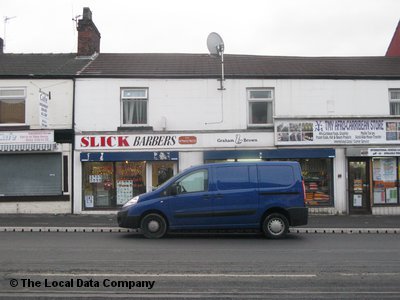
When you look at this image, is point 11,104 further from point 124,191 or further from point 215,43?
point 215,43

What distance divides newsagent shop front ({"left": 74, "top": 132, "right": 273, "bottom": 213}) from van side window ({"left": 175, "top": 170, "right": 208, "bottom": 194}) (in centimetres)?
602

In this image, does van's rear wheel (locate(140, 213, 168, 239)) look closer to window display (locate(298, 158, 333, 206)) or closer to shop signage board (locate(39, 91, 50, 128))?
shop signage board (locate(39, 91, 50, 128))

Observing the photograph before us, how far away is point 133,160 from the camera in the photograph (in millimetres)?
18422

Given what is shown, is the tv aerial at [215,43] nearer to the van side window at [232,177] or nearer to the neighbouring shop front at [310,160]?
the neighbouring shop front at [310,160]

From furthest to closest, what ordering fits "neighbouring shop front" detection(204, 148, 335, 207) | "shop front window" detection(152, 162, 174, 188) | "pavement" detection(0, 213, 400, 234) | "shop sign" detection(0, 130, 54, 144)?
"shop front window" detection(152, 162, 174, 188), "neighbouring shop front" detection(204, 148, 335, 207), "shop sign" detection(0, 130, 54, 144), "pavement" detection(0, 213, 400, 234)

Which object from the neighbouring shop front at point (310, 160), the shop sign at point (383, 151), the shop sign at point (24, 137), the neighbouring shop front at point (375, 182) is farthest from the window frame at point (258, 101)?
the shop sign at point (24, 137)

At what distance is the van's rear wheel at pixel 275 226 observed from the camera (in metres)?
12.3

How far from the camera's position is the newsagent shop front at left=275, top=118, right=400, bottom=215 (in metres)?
18.5

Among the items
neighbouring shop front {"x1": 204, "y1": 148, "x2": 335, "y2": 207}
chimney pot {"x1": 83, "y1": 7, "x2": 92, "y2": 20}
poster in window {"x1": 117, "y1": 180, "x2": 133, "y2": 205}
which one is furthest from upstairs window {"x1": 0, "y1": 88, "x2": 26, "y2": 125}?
neighbouring shop front {"x1": 204, "y1": 148, "x2": 335, "y2": 207}

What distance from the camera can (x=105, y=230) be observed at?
1391 cm

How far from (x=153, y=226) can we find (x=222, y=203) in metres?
1.90

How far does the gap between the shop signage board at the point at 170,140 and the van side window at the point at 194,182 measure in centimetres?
621

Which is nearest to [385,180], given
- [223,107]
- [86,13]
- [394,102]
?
[394,102]

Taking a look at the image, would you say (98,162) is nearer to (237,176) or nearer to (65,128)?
(65,128)
